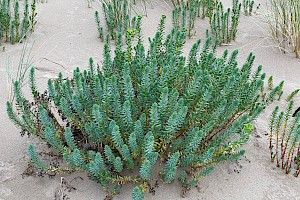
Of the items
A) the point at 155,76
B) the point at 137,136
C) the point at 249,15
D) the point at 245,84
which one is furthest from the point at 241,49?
the point at 137,136

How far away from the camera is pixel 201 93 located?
252 cm

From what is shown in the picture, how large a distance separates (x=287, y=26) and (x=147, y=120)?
287 cm

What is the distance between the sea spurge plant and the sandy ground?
0.14m

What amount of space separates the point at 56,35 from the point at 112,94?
8.64 feet

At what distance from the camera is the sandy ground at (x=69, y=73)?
98.3 inches

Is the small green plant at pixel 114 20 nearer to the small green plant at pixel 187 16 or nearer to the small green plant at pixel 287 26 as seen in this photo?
the small green plant at pixel 187 16

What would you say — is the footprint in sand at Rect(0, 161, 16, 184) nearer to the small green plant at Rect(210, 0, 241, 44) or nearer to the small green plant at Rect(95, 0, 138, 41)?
the small green plant at Rect(95, 0, 138, 41)

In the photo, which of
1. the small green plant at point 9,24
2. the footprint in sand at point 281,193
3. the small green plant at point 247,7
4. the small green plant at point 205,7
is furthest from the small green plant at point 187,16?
the footprint in sand at point 281,193

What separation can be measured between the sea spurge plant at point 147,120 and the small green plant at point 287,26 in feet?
6.50

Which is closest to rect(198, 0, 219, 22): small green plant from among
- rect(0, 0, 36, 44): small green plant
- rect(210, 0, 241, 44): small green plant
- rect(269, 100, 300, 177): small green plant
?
rect(210, 0, 241, 44): small green plant

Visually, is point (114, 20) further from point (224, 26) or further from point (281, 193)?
point (281, 193)

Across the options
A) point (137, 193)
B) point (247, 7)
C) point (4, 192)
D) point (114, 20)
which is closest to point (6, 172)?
point (4, 192)

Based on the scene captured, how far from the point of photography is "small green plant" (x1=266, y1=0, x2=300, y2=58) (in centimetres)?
436

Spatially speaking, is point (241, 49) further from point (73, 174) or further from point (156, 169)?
point (73, 174)
